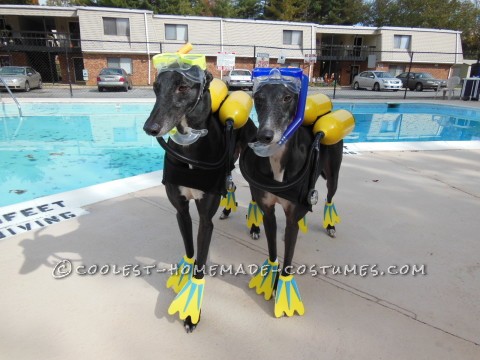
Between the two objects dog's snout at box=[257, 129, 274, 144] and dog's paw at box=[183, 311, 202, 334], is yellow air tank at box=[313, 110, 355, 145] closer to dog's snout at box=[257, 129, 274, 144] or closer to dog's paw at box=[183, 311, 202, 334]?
dog's snout at box=[257, 129, 274, 144]

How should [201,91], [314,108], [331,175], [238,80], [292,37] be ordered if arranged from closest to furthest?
[201,91] < [314,108] < [331,175] < [238,80] < [292,37]

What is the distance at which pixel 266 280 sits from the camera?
2.61m

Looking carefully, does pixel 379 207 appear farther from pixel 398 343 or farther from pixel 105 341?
pixel 105 341

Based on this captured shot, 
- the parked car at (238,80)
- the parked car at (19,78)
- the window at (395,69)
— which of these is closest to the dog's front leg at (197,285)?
the parked car at (238,80)

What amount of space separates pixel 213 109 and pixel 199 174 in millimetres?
526

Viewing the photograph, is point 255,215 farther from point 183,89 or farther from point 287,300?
point 183,89

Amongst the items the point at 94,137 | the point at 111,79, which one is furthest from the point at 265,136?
the point at 111,79

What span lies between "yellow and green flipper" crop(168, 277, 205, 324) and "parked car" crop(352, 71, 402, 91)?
25.0m

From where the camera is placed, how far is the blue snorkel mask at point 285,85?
1.95 meters

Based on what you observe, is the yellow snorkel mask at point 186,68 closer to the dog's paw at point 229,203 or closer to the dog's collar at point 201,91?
the dog's collar at point 201,91

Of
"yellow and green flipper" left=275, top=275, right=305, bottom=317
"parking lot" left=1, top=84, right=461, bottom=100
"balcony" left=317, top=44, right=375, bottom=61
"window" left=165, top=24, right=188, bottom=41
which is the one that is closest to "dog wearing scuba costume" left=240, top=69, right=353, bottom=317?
"yellow and green flipper" left=275, top=275, right=305, bottom=317

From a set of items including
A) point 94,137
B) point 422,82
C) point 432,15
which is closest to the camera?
point 94,137

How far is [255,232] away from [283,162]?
1.47 m

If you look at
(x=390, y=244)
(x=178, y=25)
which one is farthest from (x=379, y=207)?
(x=178, y=25)
